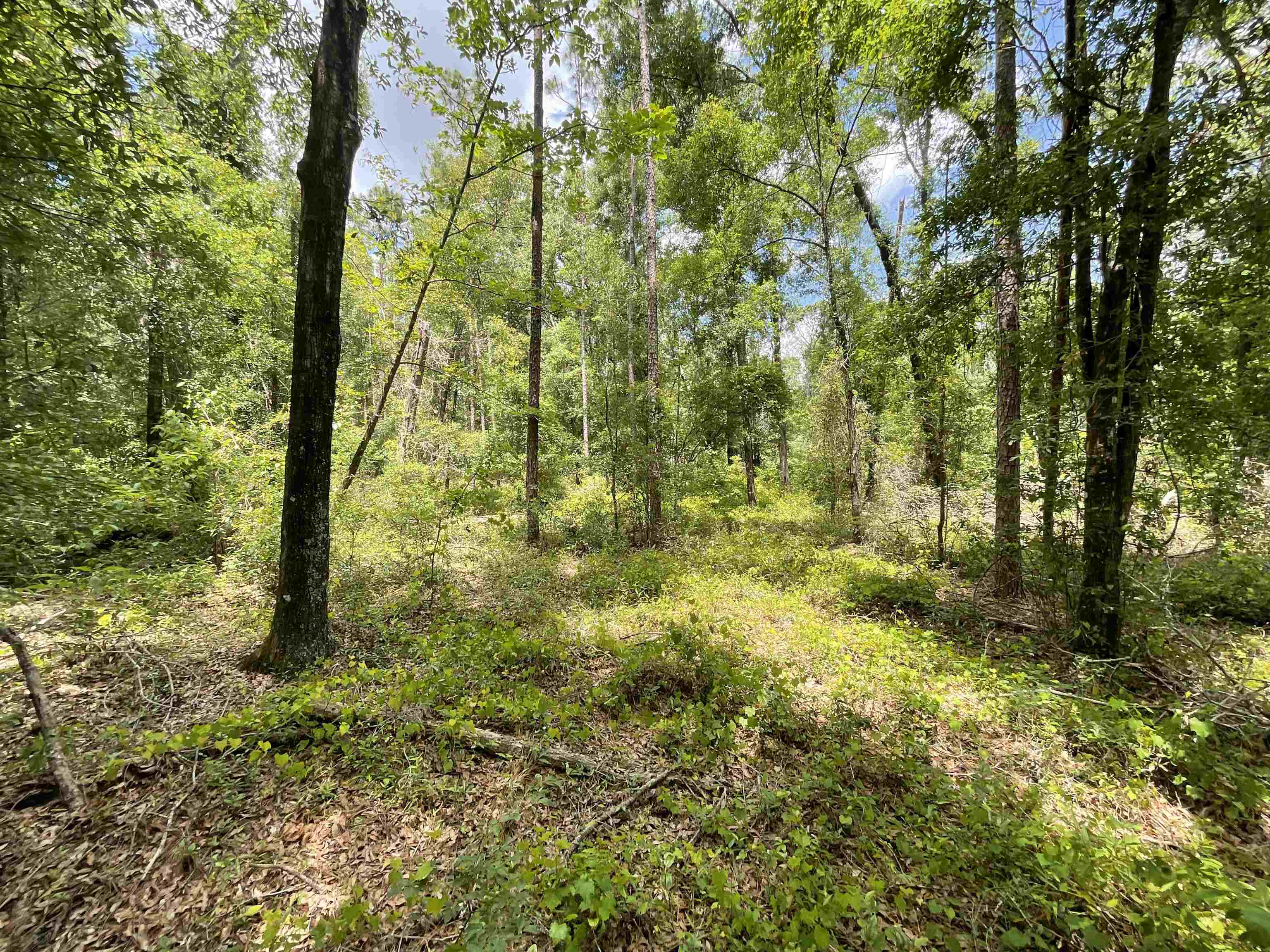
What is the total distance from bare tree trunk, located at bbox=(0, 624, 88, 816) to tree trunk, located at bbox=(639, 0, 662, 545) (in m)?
8.32

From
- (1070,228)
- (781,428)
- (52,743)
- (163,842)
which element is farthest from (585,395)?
(163,842)

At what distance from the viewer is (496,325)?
19438mm

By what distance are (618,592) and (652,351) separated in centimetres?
598

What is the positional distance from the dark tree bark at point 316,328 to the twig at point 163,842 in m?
1.59

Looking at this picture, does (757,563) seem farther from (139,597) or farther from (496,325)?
(496,325)

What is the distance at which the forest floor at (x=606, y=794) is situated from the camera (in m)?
2.10

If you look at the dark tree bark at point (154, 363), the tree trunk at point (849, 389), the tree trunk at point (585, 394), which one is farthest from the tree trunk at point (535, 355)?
the tree trunk at point (585, 394)

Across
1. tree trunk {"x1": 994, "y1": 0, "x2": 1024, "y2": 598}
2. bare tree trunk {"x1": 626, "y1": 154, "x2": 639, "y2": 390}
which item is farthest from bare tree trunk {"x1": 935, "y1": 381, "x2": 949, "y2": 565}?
bare tree trunk {"x1": 626, "y1": 154, "x2": 639, "y2": 390}

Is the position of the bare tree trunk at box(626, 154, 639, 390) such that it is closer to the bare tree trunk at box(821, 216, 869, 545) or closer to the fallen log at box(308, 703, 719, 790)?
the bare tree trunk at box(821, 216, 869, 545)

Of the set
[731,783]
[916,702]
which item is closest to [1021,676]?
[916,702]

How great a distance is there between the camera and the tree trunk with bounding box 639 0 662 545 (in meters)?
10.1

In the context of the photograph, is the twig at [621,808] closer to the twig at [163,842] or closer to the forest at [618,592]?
the forest at [618,592]

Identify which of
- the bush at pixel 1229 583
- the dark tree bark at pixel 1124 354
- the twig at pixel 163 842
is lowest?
the twig at pixel 163 842

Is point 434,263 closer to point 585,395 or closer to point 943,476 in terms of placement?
point 943,476
